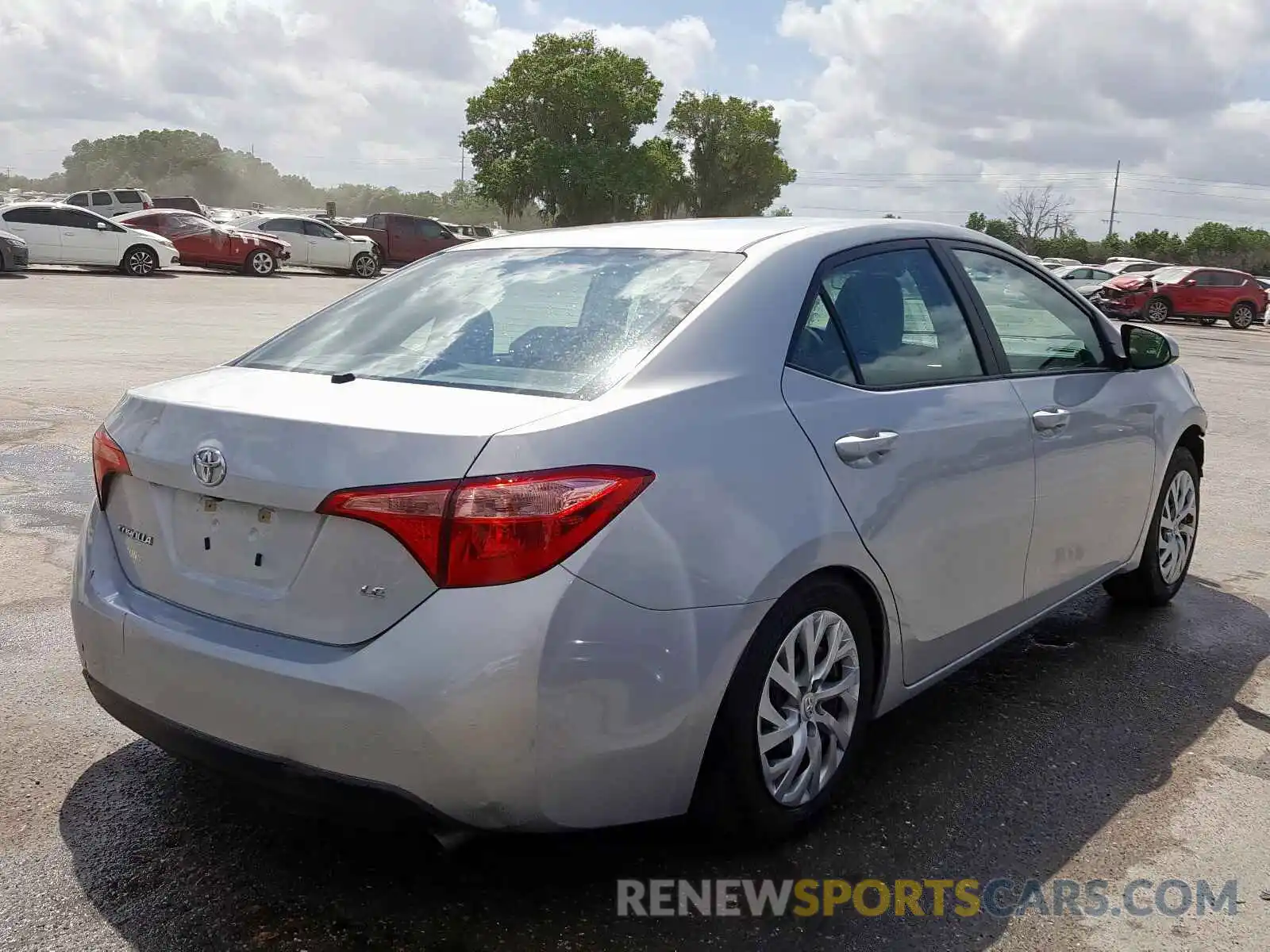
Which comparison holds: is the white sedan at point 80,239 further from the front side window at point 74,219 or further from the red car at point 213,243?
the red car at point 213,243

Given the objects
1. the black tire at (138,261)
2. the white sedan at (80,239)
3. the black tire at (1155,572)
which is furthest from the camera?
the black tire at (138,261)

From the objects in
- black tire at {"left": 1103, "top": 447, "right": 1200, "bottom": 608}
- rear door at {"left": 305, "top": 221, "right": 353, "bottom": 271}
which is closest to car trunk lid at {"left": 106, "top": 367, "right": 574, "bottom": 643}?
black tire at {"left": 1103, "top": 447, "right": 1200, "bottom": 608}

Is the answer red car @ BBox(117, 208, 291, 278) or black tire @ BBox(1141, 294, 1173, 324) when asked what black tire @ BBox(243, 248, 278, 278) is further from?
black tire @ BBox(1141, 294, 1173, 324)

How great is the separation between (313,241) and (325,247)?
0.35 m

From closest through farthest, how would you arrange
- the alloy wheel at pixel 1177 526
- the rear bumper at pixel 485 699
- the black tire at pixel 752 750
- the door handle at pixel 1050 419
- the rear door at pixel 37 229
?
the rear bumper at pixel 485 699 < the black tire at pixel 752 750 < the door handle at pixel 1050 419 < the alloy wheel at pixel 1177 526 < the rear door at pixel 37 229

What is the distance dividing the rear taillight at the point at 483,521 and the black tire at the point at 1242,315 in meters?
33.0

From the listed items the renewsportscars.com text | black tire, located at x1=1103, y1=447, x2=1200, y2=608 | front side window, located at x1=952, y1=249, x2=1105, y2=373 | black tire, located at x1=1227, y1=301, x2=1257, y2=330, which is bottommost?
black tire, located at x1=1227, y1=301, x2=1257, y2=330

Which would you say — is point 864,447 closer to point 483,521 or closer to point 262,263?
point 483,521

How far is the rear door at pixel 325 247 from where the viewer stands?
32.2 metres

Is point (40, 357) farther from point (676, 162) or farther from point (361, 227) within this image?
point (676, 162)

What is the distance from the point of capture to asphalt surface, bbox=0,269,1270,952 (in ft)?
8.84

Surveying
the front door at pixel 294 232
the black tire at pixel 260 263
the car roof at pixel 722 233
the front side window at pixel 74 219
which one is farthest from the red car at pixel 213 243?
the car roof at pixel 722 233

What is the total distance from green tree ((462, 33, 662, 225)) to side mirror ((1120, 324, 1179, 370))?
210 feet

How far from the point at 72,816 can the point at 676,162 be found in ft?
244
